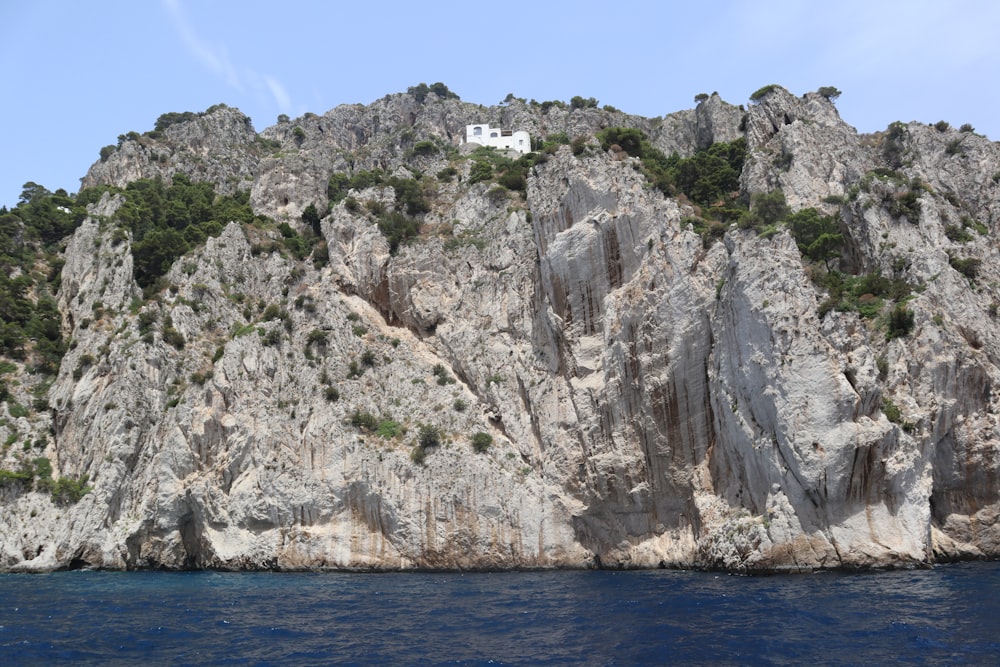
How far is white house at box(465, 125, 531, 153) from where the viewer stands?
8344 cm

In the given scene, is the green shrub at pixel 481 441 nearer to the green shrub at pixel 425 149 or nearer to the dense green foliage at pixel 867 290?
the dense green foliage at pixel 867 290

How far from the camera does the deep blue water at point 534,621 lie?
1755 centimetres

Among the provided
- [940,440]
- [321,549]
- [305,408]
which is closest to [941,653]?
[940,440]

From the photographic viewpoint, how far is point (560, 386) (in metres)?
40.8

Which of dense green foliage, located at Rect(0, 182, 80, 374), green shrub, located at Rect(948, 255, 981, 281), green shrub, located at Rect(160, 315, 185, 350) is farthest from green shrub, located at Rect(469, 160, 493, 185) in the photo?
dense green foliage, located at Rect(0, 182, 80, 374)

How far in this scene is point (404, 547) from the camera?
126 feet

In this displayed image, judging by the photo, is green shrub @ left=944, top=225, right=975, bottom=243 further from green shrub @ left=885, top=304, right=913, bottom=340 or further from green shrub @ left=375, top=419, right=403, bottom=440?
green shrub @ left=375, top=419, right=403, bottom=440

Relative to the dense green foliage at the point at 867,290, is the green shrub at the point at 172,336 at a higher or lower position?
higher

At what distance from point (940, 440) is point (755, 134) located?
3061cm

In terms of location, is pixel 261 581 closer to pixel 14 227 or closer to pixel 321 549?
pixel 321 549

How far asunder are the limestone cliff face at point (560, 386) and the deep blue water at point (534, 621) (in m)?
4.55

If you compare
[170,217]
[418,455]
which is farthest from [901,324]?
[170,217]

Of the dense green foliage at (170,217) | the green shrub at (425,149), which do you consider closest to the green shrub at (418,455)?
the dense green foliage at (170,217)

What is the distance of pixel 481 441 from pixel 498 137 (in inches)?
2196
